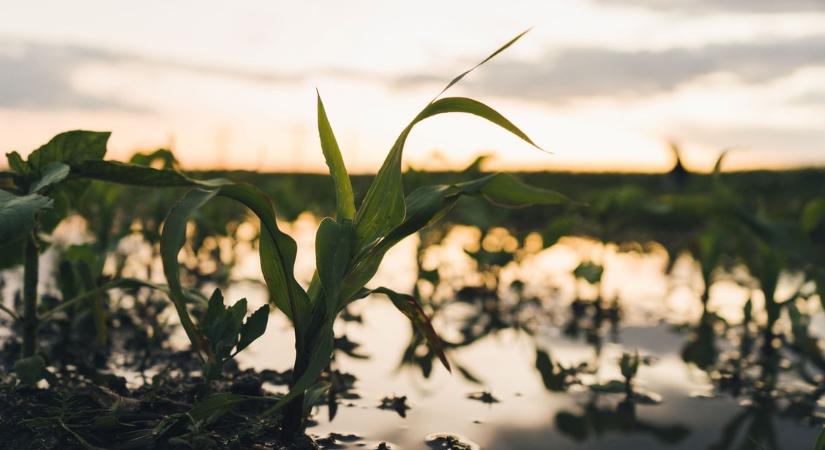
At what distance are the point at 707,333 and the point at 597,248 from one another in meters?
3.52

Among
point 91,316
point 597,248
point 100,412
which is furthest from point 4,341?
point 597,248

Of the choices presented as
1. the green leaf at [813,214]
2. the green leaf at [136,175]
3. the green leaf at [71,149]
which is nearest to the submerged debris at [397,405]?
the green leaf at [136,175]

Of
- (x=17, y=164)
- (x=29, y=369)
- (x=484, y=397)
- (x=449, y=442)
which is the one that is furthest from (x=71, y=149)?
(x=484, y=397)

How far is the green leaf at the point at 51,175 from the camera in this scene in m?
1.39

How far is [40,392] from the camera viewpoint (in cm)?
161

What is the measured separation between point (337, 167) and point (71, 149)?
66 cm

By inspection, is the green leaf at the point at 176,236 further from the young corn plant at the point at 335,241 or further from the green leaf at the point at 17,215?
the green leaf at the point at 17,215

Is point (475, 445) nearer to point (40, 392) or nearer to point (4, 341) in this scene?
point (40, 392)

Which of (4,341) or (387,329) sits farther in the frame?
(387,329)

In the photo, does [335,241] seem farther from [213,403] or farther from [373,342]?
[373,342]

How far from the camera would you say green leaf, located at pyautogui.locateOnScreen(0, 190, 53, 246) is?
120 centimetres

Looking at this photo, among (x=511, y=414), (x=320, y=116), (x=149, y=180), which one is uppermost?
(x=320, y=116)

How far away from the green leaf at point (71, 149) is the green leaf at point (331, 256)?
669 millimetres

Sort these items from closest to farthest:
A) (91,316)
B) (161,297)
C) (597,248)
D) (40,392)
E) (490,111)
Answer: (490,111) < (40,392) < (91,316) < (161,297) < (597,248)
